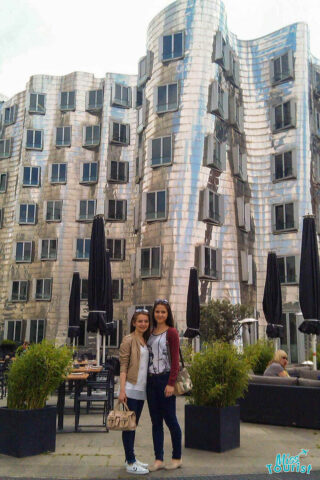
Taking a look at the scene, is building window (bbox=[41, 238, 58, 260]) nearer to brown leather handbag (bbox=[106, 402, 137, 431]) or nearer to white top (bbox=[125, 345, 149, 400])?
white top (bbox=[125, 345, 149, 400])

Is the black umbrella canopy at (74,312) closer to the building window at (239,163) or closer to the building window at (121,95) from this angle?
the building window at (239,163)

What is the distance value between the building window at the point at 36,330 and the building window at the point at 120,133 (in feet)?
51.1

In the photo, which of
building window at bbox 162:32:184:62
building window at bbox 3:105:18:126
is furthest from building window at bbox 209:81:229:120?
building window at bbox 3:105:18:126

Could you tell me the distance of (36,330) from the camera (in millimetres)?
35719

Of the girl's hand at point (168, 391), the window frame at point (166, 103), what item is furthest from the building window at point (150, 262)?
the girl's hand at point (168, 391)

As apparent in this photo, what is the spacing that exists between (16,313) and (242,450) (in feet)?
104

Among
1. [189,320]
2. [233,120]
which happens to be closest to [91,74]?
[233,120]

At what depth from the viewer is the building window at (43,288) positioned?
3619cm

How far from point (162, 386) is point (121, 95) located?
3643 cm

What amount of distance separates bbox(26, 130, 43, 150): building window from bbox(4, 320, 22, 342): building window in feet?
46.8

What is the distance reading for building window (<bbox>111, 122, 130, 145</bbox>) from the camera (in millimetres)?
38969

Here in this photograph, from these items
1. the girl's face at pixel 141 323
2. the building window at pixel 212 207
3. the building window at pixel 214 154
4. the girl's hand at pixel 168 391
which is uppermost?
the building window at pixel 214 154

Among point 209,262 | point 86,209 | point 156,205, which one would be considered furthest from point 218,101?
point 86,209

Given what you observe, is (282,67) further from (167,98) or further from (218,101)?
(167,98)
